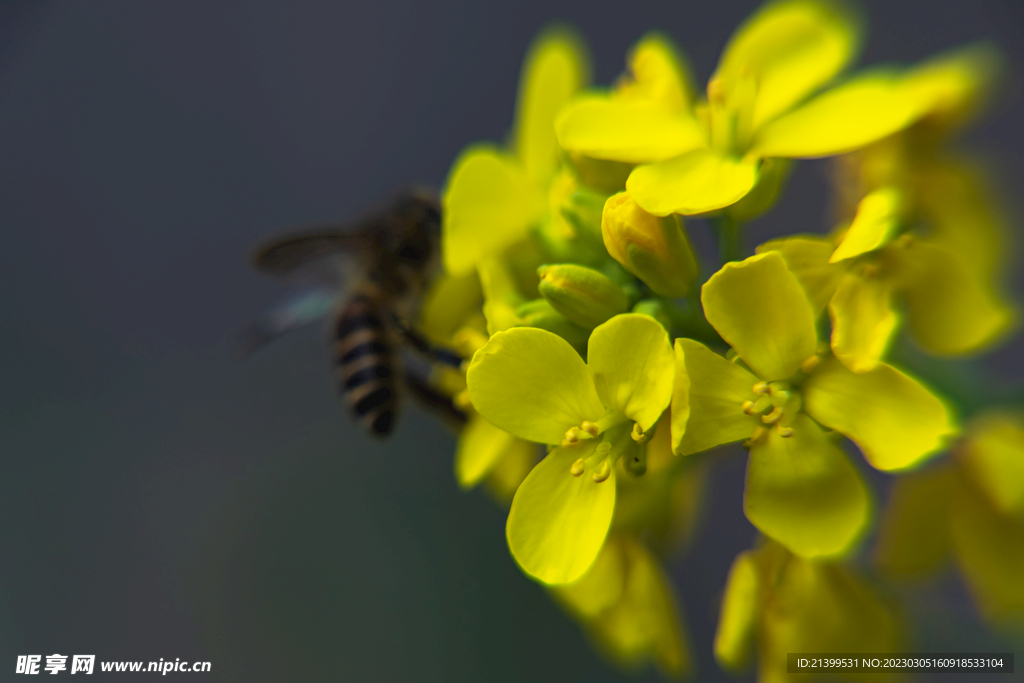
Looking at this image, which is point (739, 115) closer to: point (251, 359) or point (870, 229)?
point (870, 229)

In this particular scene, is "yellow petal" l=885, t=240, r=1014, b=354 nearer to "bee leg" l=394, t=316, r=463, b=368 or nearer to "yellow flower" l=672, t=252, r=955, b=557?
"yellow flower" l=672, t=252, r=955, b=557

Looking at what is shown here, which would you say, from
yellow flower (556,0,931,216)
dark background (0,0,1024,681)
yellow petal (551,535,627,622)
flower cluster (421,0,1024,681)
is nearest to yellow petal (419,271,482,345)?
flower cluster (421,0,1024,681)

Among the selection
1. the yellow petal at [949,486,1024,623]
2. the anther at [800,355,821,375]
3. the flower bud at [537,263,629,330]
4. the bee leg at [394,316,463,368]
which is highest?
the bee leg at [394,316,463,368]

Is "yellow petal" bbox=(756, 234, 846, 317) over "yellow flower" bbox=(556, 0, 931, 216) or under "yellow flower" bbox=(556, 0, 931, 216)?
under

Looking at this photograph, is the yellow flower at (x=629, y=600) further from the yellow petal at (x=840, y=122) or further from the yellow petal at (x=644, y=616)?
the yellow petal at (x=840, y=122)

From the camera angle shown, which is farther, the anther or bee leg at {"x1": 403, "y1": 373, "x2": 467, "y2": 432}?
bee leg at {"x1": 403, "y1": 373, "x2": 467, "y2": 432}

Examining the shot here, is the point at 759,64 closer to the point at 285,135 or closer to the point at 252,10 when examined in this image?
the point at 285,135

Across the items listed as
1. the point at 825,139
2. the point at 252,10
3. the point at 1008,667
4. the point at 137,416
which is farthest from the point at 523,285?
the point at 252,10
